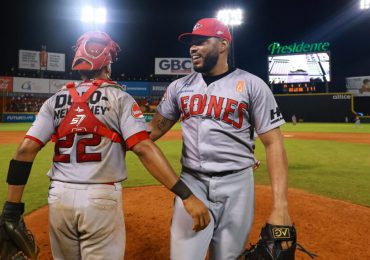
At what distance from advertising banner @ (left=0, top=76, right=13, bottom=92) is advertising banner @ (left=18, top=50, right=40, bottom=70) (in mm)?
5301

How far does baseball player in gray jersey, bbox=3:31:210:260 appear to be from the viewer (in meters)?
2.19

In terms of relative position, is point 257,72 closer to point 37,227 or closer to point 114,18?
point 114,18

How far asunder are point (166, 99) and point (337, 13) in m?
52.5

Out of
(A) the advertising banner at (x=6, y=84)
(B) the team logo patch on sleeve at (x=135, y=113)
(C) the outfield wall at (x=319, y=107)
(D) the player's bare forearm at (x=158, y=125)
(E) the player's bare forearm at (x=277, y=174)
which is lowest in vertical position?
(E) the player's bare forearm at (x=277, y=174)

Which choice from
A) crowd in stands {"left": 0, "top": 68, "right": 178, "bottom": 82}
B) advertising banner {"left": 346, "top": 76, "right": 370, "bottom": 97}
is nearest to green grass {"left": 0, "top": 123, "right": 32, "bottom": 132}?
crowd in stands {"left": 0, "top": 68, "right": 178, "bottom": 82}

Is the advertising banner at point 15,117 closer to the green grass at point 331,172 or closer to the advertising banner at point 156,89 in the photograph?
the advertising banner at point 156,89

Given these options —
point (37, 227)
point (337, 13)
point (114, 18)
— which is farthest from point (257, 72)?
point (37, 227)

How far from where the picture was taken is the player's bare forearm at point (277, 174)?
2.27 m

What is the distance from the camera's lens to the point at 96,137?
87.7 inches

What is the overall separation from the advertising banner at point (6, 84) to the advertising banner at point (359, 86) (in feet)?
124

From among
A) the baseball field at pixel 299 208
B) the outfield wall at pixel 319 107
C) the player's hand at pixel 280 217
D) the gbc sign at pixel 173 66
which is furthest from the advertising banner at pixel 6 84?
the player's hand at pixel 280 217

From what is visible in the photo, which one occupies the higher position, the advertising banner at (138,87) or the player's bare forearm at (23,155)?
the advertising banner at (138,87)

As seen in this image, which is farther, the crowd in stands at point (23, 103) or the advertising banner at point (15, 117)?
the crowd in stands at point (23, 103)

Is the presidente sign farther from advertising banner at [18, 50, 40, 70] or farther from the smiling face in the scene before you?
the smiling face
